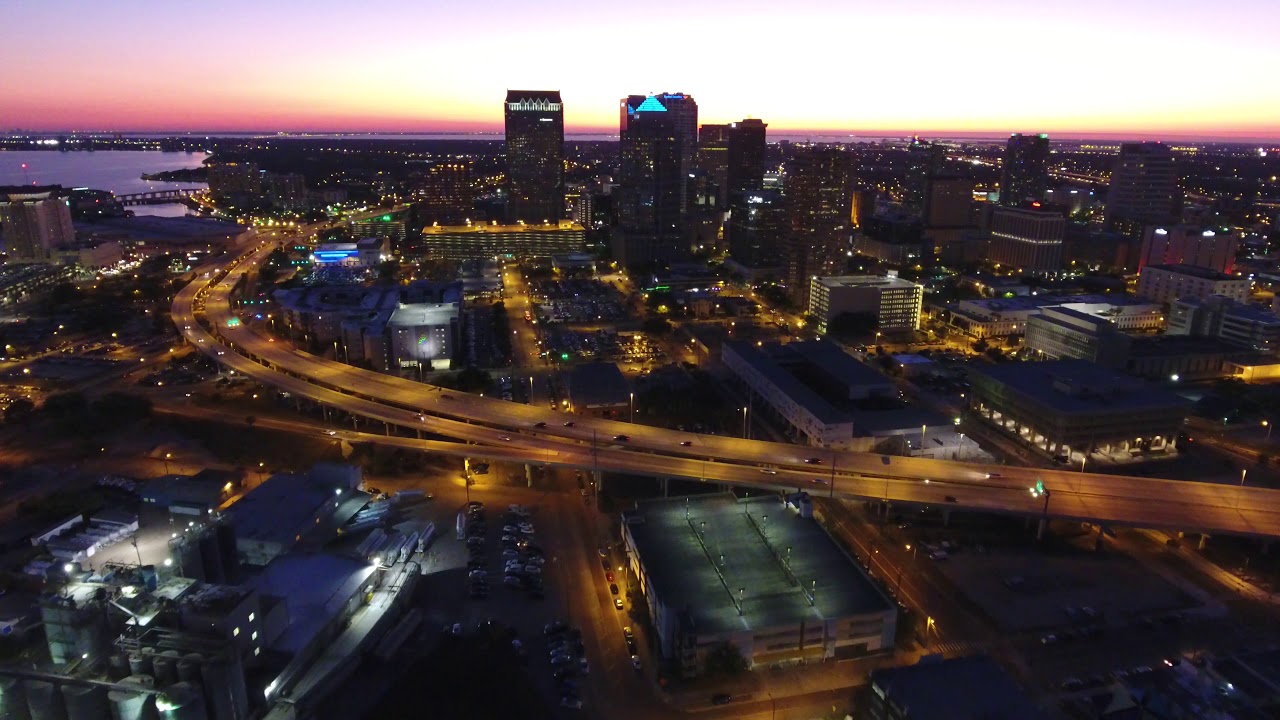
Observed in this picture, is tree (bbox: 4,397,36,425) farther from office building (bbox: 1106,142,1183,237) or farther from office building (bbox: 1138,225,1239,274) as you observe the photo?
office building (bbox: 1106,142,1183,237)

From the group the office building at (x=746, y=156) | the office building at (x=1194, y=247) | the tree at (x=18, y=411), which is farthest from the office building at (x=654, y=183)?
the tree at (x=18, y=411)

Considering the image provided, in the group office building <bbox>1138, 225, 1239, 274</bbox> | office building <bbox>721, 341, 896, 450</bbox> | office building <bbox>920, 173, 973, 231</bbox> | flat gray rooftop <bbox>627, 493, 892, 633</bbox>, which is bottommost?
flat gray rooftop <bbox>627, 493, 892, 633</bbox>

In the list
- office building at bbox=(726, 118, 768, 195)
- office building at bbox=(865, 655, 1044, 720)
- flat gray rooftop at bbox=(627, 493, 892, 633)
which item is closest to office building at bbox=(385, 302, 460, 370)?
flat gray rooftop at bbox=(627, 493, 892, 633)

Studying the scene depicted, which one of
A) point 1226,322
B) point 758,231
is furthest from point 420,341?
point 1226,322

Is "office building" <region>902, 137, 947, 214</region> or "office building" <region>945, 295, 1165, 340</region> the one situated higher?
"office building" <region>902, 137, 947, 214</region>

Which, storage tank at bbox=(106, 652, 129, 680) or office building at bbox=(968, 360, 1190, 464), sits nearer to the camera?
storage tank at bbox=(106, 652, 129, 680)

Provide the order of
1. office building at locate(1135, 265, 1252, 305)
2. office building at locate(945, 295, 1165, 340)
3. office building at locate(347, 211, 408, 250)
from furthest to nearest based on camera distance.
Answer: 1. office building at locate(347, 211, 408, 250)
2. office building at locate(1135, 265, 1252, 305)
3. office building at locate(945, 295, 1165, 340)

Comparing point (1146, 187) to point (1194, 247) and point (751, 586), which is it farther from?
point (751, 586)

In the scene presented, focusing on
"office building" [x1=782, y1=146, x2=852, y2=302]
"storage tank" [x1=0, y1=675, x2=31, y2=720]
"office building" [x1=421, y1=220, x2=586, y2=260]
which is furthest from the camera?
"office building" [x1=421, y1=220, x2=586, y2=260]

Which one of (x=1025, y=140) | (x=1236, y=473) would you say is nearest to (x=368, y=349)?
(x=1236, y=473)

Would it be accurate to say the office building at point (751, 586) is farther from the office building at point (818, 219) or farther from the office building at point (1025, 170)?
the office building at point (1025, 170)
